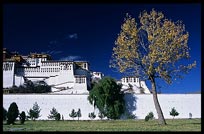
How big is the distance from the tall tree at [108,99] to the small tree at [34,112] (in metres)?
5.78

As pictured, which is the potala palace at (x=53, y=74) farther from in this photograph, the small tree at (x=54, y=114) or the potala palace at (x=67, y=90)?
the small tree at (x=54, y=114)

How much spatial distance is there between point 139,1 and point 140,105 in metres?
33.2

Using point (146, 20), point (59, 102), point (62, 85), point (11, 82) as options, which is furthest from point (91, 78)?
point (146, 20)

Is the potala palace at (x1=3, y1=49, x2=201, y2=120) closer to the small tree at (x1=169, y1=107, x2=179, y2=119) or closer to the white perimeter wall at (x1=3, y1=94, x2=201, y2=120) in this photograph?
the white perimeter wall at (x1=3, y1=94, x2=201, y2=120)

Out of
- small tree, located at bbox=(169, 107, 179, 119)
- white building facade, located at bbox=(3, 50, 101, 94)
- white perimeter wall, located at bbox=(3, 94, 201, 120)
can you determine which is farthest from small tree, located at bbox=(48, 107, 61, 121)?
white building facade, located at bbox=(3, 50, 101, 94)

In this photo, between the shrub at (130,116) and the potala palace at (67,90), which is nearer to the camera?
the shrub at (130,116)

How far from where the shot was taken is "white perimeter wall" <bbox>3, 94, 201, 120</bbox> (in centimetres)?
3884

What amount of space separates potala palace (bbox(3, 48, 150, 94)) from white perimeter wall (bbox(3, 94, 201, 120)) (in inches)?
576

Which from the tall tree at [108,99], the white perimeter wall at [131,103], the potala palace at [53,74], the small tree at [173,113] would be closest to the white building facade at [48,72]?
the potala palace at [53,74]

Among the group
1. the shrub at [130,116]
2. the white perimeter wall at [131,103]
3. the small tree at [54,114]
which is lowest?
the shrub at [130,116]

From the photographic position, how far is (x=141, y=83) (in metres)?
58.6

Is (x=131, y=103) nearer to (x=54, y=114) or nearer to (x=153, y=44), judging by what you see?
(x=54, y=114)

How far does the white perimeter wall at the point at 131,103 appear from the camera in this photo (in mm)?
38844

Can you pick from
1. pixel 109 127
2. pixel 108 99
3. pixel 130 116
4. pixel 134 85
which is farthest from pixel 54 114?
pixel 109 127
